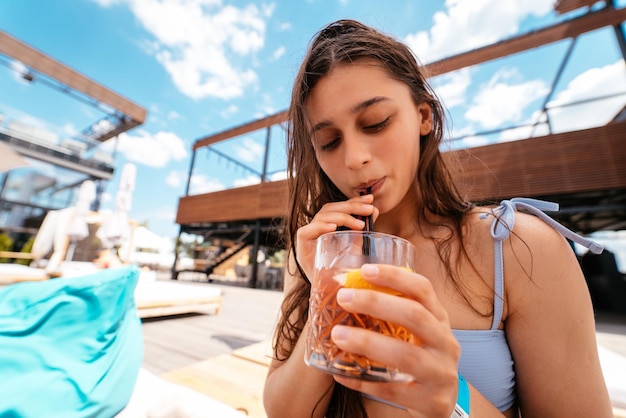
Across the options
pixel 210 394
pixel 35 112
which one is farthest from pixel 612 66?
pixel 35 112

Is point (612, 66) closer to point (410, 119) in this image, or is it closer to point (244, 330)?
point (410, 119)

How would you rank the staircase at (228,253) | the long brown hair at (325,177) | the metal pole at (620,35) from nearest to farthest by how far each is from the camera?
the long brown hair at (325,177)
the metal pole at (620,35)
the staircase at (228,253)

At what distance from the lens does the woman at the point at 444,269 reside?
2.46 ft

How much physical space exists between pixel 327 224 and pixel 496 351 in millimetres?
628

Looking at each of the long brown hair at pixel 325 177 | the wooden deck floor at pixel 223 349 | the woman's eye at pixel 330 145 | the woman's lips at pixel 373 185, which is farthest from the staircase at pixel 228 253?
the woman's lips at pixel 373 185

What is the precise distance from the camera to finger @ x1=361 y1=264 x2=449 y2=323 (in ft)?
1.40

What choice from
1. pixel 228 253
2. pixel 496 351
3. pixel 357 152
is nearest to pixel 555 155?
pixel 496 351

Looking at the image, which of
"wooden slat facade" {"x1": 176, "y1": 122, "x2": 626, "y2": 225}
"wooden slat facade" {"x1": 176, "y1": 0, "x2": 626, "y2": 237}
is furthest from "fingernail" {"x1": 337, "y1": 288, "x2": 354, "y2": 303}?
"wooden slat facade" {"x1": 176, "y1": 122, "x2": 626, "y2": 225}

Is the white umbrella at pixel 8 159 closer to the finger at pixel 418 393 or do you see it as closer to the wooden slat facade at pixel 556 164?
the finger at pixel 418 393

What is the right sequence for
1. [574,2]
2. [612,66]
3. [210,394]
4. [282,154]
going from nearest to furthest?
[282,154]
[210,394]
[574,2]
[612,66]

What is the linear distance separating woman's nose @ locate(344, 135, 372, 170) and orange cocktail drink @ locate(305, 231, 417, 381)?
378 mm

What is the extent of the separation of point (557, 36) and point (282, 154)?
9.45 meters

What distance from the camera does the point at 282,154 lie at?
1.44 m

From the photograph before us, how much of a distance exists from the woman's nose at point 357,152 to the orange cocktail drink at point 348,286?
38 centimetres
